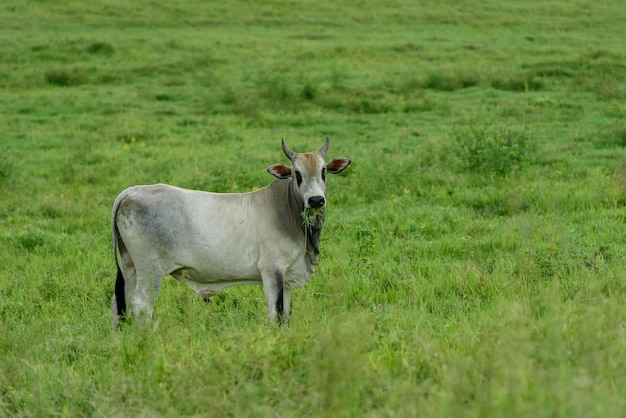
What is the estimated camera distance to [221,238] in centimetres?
606

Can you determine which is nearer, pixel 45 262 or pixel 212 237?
pixel 212 237

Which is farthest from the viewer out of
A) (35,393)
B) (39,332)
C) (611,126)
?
(611,126)

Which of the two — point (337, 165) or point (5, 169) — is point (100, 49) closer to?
point (5, 169)

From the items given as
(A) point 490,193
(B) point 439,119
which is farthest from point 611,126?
(A) point 490,193

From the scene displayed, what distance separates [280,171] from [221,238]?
688 millimetres

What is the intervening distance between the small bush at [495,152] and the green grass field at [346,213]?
33 millimetres

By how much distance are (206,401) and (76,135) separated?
40.8 feet

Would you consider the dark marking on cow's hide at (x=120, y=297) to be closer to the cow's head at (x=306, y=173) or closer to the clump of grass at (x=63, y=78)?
the cow's head at (x=306, y=173)

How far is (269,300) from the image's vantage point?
5957 mm

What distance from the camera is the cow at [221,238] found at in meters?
6.04

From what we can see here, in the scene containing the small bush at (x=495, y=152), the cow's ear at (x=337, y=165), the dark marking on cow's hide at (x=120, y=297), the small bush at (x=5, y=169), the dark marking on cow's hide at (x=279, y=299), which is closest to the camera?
the dark marking on cow's hide at (x=279, y=299)

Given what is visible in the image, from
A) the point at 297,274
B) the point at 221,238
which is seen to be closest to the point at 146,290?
the point at 221,238

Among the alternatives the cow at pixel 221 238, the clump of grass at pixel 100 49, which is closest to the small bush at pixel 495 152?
the cow at pixel 221 238

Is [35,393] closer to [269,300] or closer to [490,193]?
[269,300]
